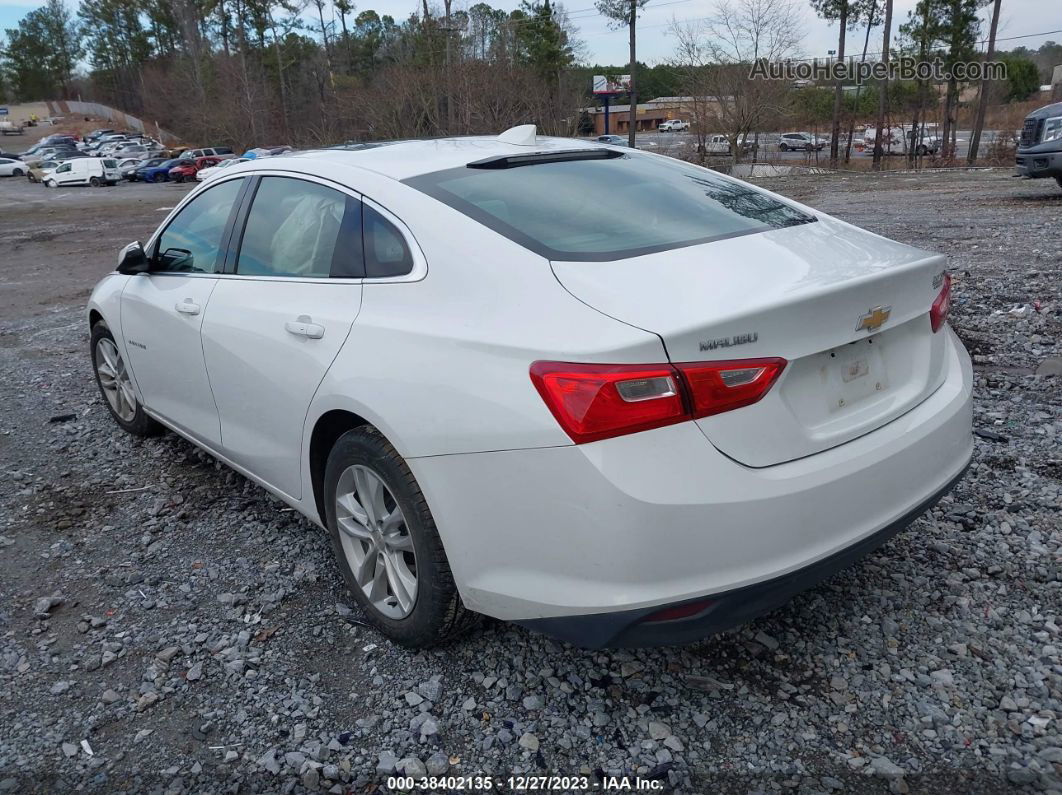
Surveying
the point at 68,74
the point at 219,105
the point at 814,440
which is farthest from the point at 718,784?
the point at 68,74

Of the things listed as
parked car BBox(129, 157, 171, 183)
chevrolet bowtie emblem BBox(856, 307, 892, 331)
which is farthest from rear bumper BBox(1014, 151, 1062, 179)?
parked car BBox(129, 157, 171, 183)

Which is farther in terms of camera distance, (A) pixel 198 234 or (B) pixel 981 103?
(B) pixel 981 103

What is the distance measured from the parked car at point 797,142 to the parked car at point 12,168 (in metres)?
45.5

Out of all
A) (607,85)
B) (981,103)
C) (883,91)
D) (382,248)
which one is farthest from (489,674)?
(607,85)

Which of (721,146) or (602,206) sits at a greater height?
(602,206)

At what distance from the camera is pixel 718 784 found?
2.21 meters

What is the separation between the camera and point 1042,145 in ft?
37.6

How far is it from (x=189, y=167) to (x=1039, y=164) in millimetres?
42647

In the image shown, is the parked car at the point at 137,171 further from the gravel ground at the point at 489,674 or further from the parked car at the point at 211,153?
the gravel ground at the point at 489,674

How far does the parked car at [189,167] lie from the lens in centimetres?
4369

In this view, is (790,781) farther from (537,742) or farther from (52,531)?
(52,531)

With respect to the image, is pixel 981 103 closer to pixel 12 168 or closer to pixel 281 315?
pixel 281 315

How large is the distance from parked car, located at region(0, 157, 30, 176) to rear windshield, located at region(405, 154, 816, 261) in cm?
5956

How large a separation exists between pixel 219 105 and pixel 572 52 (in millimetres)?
31062
